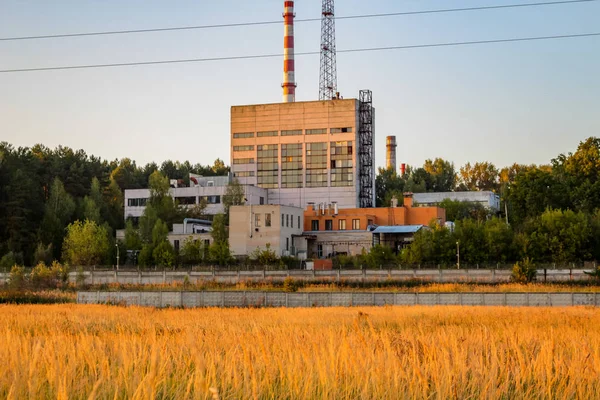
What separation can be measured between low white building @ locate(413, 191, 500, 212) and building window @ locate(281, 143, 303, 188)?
1858cm

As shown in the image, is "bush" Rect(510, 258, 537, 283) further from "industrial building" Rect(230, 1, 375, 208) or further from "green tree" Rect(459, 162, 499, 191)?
"green tree" Rect(459, 162, 499, 191)

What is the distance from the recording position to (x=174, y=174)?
5891 inches

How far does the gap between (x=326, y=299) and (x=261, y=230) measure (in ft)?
125

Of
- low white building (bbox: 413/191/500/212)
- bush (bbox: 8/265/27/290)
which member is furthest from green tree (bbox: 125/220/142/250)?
low white building (bbox: 413/191/500/212)

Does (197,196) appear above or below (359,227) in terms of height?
above

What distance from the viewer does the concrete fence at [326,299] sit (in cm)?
3984

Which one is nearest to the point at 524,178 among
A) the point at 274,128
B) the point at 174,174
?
the point at 274,128

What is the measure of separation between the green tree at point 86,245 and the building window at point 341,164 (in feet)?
103

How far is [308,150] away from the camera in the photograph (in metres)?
109

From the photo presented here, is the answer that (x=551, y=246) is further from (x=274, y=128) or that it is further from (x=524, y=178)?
(x=274, y=128)

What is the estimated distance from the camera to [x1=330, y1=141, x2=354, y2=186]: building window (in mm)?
105375

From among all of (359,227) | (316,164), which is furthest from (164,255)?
(316,164)

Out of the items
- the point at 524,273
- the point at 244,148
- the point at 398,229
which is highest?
the point at 244,148

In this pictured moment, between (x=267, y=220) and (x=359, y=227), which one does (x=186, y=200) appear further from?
(x=267, y=220)
